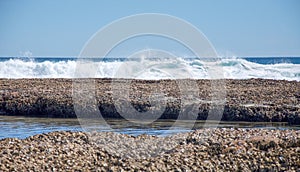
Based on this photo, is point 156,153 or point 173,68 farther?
point 173,68

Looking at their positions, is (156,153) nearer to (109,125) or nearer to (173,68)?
(109,125)

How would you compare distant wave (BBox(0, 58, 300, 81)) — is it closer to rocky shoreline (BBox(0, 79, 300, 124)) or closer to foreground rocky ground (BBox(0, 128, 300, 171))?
rocky shoreline (BBox(0, 79, 300, 124))

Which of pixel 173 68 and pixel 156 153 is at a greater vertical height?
pixel 173 68

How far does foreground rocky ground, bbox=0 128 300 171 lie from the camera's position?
10.5 metres

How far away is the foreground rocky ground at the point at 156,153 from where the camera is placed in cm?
1052

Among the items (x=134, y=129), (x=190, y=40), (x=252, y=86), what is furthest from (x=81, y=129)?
(x=252, y=86)

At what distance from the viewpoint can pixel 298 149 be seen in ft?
37.5

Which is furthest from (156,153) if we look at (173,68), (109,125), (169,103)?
(173,68)

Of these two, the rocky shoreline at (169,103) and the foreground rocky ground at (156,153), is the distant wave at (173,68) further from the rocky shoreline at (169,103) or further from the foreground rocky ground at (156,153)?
the foreground rocky ground at (156,153)

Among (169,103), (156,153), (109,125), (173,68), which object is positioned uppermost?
(173,68)

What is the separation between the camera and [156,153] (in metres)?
11.7

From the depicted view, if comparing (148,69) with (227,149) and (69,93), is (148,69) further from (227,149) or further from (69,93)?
(227,149)

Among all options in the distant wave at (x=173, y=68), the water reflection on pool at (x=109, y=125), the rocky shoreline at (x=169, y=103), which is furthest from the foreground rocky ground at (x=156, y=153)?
the distant wave at (x=173, y=68)

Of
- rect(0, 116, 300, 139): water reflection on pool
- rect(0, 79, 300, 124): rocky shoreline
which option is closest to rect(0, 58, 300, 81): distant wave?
rect(0, 79, 300, 124): rocky shoreline
